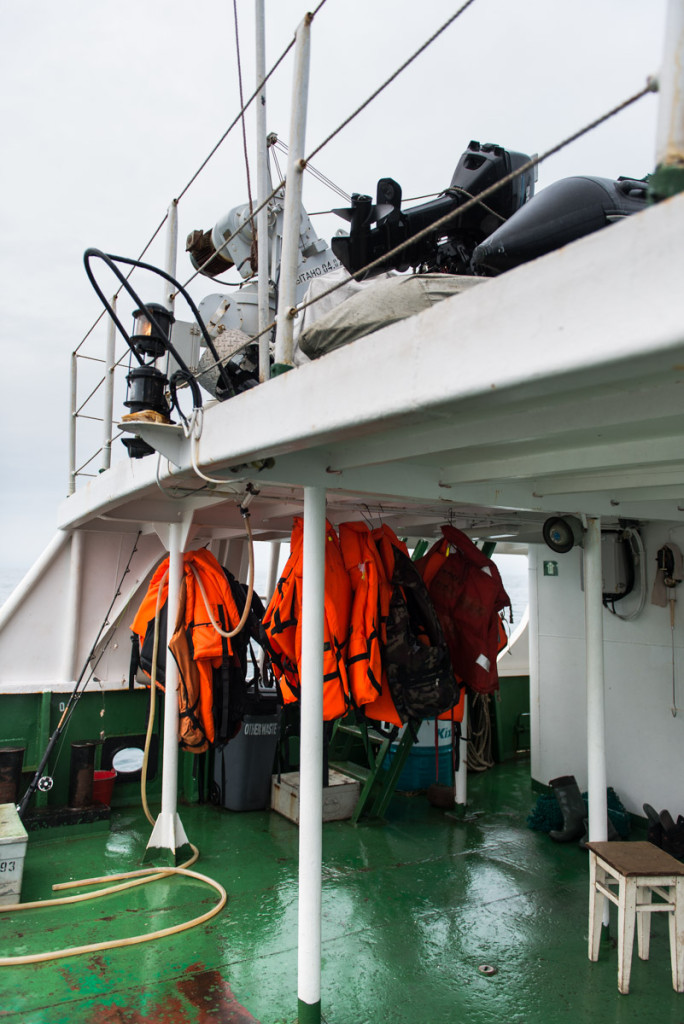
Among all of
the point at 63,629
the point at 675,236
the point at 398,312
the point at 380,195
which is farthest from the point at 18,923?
the point at 675,236

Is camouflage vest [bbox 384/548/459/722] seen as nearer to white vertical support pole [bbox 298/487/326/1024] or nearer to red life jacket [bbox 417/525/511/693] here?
red life jacket [bbox 417/525/511/693]

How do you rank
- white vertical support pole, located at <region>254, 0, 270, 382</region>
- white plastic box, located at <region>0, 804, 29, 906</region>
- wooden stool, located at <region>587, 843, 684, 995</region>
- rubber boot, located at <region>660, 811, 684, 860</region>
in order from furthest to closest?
rubber boot, located at <region>660, 811, 684, 860</region>, white plastic box, located at <region>0, 804, 29, 906</region>, wooden stool, located at <region>587, 843, 684, 995</region>, white vertical support pole, located at <region>254, 0, 270, 382</region>

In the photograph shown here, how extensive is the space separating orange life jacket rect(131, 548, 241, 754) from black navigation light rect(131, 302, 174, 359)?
1919 mm

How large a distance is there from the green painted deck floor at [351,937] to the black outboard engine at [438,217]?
3347 millimetres

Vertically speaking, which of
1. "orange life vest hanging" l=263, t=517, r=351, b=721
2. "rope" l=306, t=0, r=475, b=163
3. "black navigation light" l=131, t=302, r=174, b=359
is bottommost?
"orange life vest hanging" l=263, t=517, r=351, b=721

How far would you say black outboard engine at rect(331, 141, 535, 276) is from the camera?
9.79ft

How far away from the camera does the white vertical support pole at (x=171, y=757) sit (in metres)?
4.63

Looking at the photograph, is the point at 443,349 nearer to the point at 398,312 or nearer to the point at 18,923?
the point at 398,312

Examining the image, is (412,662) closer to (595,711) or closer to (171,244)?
(595,711)

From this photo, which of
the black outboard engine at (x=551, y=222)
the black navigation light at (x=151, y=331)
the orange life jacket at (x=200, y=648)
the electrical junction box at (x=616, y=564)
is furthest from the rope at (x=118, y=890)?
the black outboard engine at (x=551, y=222)

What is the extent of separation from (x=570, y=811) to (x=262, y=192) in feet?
15.7

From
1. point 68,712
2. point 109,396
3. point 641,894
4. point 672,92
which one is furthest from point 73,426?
point 672,92

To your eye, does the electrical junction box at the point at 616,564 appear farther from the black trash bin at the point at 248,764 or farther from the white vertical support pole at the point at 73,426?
the white vertical support pole at the point at 73,426

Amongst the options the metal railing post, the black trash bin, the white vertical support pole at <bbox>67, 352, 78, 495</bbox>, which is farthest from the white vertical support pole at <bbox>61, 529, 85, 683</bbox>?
the metal railing post
